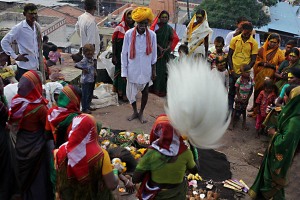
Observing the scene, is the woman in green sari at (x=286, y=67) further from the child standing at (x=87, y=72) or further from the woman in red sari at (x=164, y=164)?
the woman in red sari at (x=164, y=164)

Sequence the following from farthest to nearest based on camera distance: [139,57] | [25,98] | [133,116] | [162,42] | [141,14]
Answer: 1. [162,42]
2. [133,116]
3. [139,57]
4. [141,14]
5. [25,98]

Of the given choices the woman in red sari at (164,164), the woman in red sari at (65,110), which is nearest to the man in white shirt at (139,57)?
the woman in red sari at (65,110)

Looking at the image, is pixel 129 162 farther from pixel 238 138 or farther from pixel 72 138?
pixel 238 138

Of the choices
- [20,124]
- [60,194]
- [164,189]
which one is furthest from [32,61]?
[164,189]

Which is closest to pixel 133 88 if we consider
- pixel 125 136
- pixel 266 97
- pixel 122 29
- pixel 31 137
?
pixel 125 136

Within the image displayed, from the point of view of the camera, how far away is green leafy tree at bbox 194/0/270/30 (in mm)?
25797

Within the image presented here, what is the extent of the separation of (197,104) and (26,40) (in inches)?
159

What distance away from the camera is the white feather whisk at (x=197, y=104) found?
2711mm

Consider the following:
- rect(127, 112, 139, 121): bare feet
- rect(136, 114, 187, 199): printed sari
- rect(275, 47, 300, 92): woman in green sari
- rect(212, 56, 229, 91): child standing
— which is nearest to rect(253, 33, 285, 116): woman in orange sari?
rect(275, 47, 300, 92): woman in green sari

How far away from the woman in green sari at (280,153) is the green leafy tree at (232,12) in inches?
912

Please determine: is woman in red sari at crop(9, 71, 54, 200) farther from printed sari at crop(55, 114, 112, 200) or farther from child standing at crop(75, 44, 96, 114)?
child standing at crop(75, 44, 96, 114)

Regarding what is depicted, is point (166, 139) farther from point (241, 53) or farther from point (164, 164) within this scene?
point (241, 53)

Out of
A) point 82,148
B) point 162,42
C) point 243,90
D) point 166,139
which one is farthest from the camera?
point 162,42

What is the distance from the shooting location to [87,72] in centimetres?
620
